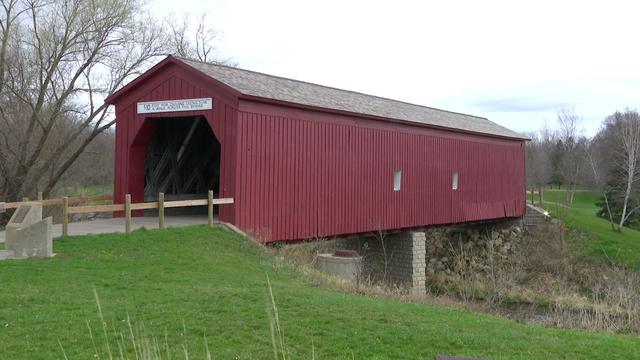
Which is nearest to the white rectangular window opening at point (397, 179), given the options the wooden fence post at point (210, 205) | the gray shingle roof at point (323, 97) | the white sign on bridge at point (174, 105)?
the gray shingle roof at point (323, 97)

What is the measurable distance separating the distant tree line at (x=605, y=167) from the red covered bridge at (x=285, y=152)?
13.2 metres

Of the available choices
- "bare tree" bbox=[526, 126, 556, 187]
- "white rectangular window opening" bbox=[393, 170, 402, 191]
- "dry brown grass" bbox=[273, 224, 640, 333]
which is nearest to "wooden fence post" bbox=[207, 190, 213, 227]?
"dry brown grass" bbox=[273, 224, 640, 333]

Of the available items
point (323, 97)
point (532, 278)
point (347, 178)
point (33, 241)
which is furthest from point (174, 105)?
point (532, 278)

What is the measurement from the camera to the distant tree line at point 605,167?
31.3 m

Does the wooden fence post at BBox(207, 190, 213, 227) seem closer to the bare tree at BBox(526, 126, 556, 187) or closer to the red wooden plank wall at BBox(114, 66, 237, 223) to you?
the red wooden plank wall at BBox(114, 66, 237, 223)

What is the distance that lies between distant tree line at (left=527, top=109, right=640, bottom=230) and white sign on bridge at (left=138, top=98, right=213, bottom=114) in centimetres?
2128

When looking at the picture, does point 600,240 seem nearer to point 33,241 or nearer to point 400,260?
point 400,260

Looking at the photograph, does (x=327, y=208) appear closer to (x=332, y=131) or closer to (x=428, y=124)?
(x=332, y=131)

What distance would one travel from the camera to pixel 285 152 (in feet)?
46.2

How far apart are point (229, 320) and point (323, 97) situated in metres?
10.4

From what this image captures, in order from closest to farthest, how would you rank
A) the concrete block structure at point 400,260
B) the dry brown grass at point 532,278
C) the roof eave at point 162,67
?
the roof eave at point 162,67 → the dry brown grass at point 532,278 → the concrete block structure at point 400,260

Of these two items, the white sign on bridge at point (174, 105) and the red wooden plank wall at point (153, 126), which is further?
the white sign on bridge at point (174, 105)

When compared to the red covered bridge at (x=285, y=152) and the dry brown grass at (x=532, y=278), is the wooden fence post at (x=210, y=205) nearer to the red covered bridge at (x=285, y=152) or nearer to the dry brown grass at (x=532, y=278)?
the red covered bridge at (x=285, y=152)

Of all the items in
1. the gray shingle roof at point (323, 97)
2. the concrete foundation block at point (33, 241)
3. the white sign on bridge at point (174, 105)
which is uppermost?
the gray shingle roof at point (323, 97)
